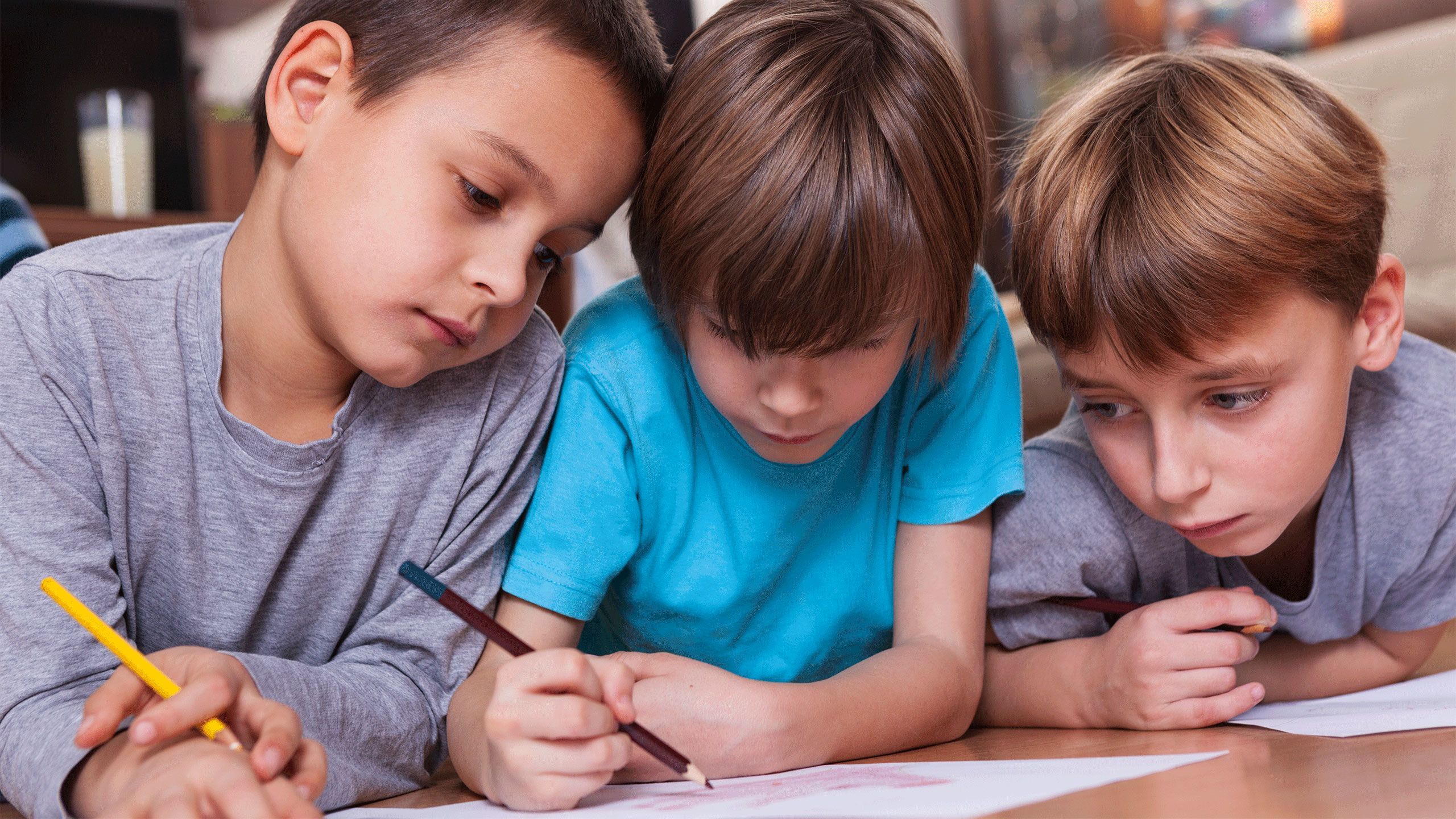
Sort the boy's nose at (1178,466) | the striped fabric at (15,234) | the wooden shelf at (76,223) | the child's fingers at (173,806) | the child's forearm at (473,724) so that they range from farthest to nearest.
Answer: the wooden shelf at (76,223), the striped fabric at (15,234), the boy's nose at (1178,466), the child's forearm at (473,724), the child's fingers at (173,806)

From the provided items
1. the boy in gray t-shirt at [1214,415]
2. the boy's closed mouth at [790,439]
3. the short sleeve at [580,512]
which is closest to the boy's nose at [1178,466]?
the boy in gray t-shirt at [1214,415]

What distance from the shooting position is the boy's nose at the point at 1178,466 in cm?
75

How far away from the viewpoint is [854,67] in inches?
29.2

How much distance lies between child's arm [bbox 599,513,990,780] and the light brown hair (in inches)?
7.2

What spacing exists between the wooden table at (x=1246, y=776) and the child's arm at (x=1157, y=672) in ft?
0.05

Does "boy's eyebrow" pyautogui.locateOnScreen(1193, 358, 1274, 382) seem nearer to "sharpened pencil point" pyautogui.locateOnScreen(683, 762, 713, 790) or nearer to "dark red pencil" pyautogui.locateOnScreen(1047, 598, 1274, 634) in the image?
"dark red pencil" pyautogui.locateOnScreen(1047, 598, 1274, 634)

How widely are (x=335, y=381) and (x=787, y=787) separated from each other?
411 mm

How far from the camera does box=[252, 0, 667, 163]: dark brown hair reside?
0.73 meters

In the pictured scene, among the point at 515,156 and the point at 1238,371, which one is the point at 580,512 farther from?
the point at 1238,371

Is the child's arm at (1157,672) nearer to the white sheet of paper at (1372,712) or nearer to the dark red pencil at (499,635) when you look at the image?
the white sheet of paper at (1372,712)

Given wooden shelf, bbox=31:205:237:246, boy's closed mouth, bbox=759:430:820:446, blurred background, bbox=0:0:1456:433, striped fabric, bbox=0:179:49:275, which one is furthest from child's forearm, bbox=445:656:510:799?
wooden shelf, bbox=31:205:237:246

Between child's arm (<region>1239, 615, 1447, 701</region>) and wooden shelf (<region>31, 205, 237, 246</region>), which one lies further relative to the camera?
wooden shelf (<region>31, 205, 237, 246</region>)

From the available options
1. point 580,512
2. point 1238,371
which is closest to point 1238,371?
point 1238,371

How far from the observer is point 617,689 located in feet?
1.92
